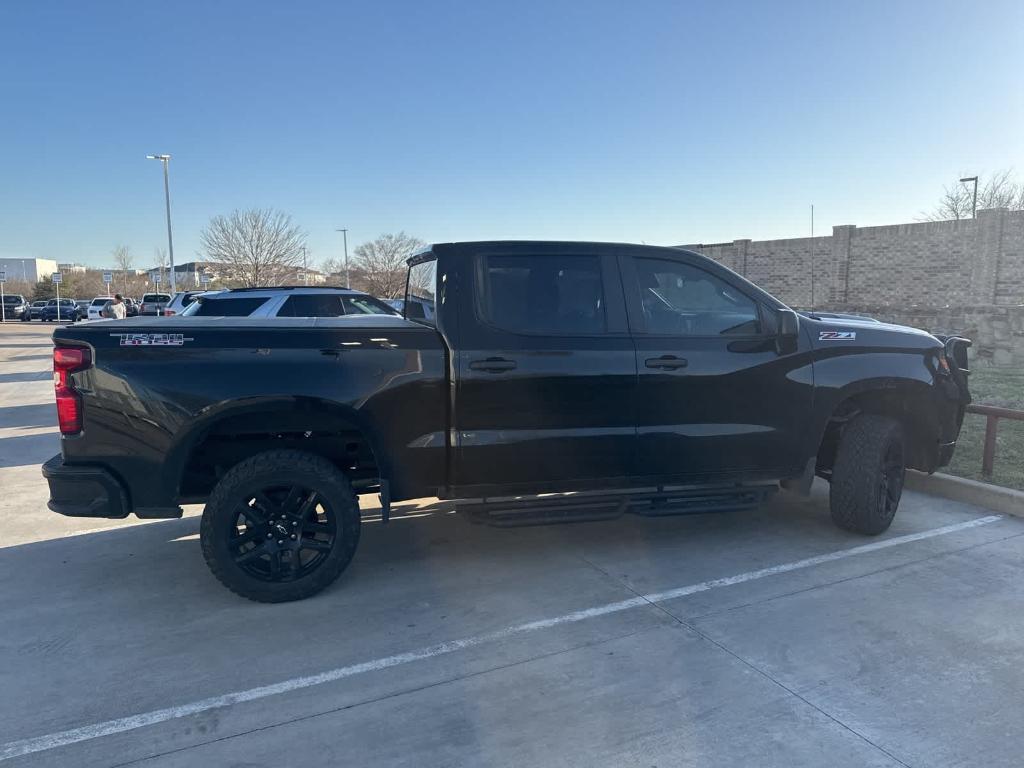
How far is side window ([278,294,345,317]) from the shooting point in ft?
34.8

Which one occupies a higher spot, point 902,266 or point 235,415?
point 902,266

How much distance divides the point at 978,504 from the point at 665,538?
2.77 m

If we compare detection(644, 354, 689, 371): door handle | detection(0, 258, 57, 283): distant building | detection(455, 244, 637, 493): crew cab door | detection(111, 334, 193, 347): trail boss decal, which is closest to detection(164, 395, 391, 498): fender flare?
detection(111, 334, 193, 347): trail boss decal

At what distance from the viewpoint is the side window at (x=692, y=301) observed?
4.68 metres

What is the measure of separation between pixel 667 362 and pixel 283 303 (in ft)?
24.1

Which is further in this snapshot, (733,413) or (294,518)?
(733,413)

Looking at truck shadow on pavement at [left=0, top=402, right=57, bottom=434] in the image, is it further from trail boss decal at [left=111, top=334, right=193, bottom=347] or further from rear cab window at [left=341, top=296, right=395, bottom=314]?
trail boss decal at [left=111, top=334, right=193, bottom=347]

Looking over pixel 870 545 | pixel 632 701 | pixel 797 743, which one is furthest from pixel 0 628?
pixel 870 545

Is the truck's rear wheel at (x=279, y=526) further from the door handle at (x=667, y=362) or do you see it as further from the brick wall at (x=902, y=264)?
the brick wall at (x=902, y=264)

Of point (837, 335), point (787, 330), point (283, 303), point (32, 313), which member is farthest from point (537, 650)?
point (32, 313)

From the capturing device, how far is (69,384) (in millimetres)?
3846

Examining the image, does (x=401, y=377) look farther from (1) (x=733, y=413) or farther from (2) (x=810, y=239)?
(2) (x=810, y=239)

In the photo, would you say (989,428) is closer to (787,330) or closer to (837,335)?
(837,335)

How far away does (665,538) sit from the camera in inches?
205
